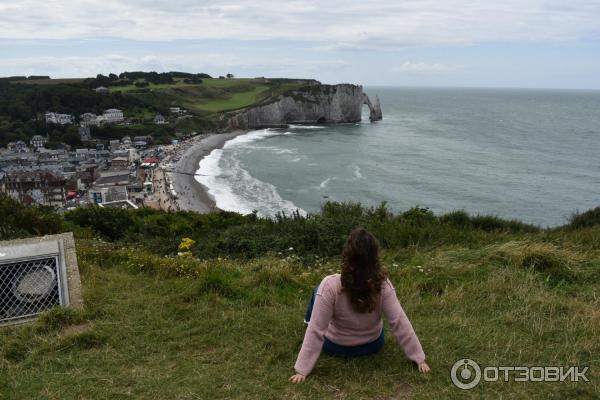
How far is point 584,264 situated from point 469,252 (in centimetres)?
137

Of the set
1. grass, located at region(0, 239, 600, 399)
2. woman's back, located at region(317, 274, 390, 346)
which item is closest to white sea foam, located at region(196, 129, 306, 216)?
grass, located at region(0, 239, 600, 399)

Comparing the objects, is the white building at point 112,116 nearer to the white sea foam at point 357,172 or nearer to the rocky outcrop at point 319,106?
the rocky outcrop at point 319,106

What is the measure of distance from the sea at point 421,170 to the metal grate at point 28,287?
25.7 metres

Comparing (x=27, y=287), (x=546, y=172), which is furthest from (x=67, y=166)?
(x=27, y=287)

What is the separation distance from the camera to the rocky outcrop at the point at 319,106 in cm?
9256

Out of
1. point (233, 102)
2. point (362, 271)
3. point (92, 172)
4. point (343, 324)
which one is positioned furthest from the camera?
point (233, 102)

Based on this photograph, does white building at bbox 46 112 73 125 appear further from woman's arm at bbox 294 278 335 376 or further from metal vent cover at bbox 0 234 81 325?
woman's arm at bbox 294 278 335 376

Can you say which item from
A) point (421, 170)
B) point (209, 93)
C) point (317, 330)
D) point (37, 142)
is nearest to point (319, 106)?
point (209, 93)

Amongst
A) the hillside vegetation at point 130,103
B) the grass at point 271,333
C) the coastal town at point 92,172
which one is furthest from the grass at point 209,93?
the grass at point 271,333

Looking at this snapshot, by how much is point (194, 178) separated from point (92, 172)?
544 inches

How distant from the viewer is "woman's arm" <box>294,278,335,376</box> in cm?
338

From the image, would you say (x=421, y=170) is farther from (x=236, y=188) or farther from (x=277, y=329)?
(x=277, y=329)

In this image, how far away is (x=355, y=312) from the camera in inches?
136

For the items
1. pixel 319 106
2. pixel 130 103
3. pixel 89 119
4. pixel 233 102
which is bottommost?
pixel 89 119
